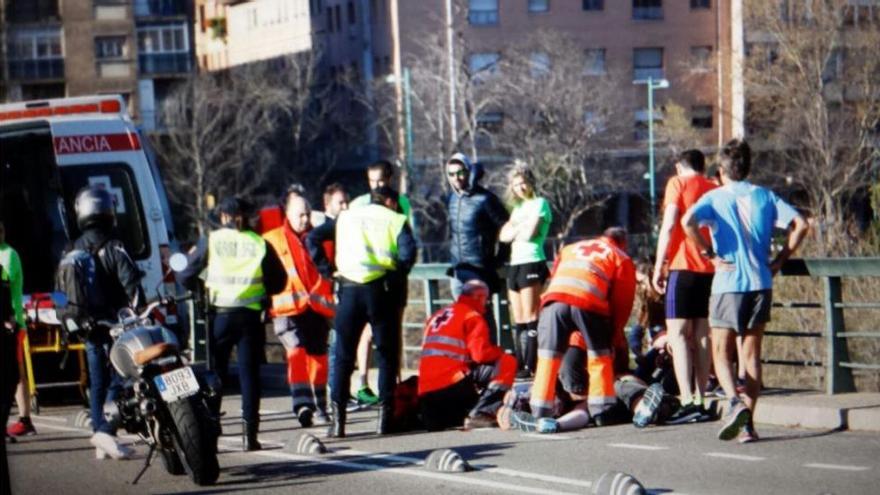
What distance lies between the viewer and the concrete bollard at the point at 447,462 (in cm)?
1224

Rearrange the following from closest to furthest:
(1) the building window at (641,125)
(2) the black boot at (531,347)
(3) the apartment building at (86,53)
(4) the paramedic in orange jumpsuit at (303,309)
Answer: (4) the paramedic in orange jumpsuit at (303,309)
(2) the black boot at (531,347)
(1) the building window at (641,125)
(3) the apartment building at (86,53)

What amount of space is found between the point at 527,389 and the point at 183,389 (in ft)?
12.4

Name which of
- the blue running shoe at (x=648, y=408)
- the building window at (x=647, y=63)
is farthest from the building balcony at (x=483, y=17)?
the blue running shoe at (x=648, y=408)

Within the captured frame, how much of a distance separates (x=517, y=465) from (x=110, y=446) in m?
3.12

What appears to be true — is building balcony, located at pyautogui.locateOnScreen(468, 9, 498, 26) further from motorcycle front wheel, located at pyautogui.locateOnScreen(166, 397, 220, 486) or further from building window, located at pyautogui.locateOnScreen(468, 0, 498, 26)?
motorcycle front wheel, located at pyautogui.locateOnScreen(166, 397, 220, 486)

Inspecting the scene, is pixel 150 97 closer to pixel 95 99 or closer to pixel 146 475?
pixel 95 99

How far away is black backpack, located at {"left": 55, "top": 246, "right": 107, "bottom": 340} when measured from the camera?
43.8 ft

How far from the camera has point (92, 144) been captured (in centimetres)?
2036

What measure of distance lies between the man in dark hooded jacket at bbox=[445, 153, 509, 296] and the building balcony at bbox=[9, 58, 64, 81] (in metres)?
77.1

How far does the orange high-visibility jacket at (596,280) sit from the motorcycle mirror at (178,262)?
2.68 meters

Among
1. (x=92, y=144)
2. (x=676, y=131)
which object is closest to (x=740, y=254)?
(x=92, y=144)

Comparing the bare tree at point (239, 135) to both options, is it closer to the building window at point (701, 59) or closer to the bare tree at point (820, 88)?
the building window at point (701, 59)

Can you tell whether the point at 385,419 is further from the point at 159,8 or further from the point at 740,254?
the point at 159,8

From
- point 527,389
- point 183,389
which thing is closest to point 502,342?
point 527,389
